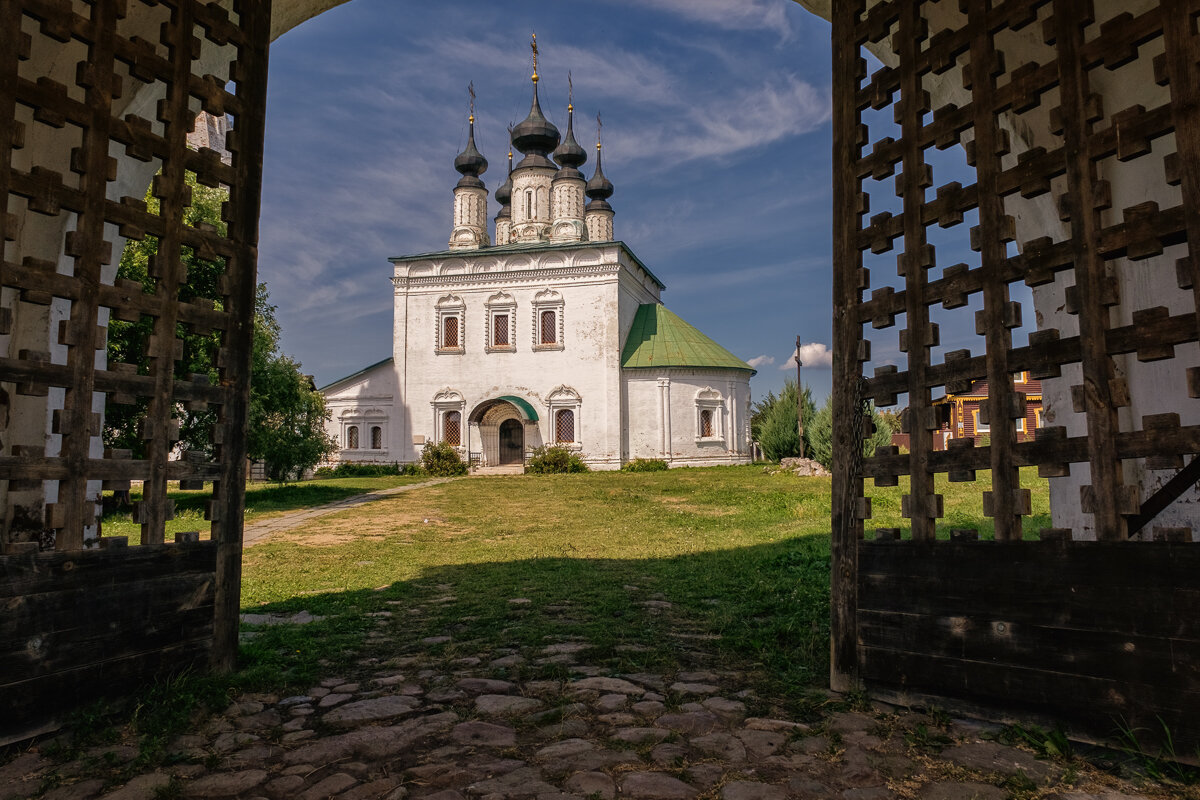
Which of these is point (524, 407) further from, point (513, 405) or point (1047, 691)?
point (1047, 691)

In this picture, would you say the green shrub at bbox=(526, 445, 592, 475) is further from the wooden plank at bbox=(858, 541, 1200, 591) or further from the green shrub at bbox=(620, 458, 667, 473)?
the wooden plank at bbox=(858, 541, 1200, 591)

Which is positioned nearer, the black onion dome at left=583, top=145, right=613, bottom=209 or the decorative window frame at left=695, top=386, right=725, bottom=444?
the decorative window frame at left=695, top=386, right=725, bottom=444

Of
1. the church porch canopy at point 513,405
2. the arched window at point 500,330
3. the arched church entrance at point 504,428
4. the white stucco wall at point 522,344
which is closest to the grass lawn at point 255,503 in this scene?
the church porch canopy at point 513,405

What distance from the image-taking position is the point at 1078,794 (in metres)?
2.87

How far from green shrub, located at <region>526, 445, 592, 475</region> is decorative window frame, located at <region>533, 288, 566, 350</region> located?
4.83 meters

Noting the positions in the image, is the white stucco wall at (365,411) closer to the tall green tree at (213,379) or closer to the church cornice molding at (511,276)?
the church cornice molding at (511,276)

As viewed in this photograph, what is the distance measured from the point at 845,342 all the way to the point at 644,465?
29.8m

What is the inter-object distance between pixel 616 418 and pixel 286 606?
2796 cm

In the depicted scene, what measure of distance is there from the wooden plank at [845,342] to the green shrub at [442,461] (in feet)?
99.3

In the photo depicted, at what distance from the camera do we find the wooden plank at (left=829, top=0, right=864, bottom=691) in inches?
164

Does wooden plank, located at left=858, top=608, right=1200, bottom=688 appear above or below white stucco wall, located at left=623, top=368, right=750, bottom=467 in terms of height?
below

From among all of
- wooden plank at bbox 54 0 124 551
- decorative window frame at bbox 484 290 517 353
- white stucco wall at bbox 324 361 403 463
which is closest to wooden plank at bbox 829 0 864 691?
wooden plank at bbox 54 0 124 551

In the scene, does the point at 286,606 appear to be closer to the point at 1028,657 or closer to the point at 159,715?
the point at 159,715

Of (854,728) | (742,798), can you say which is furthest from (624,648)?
(742,798)
